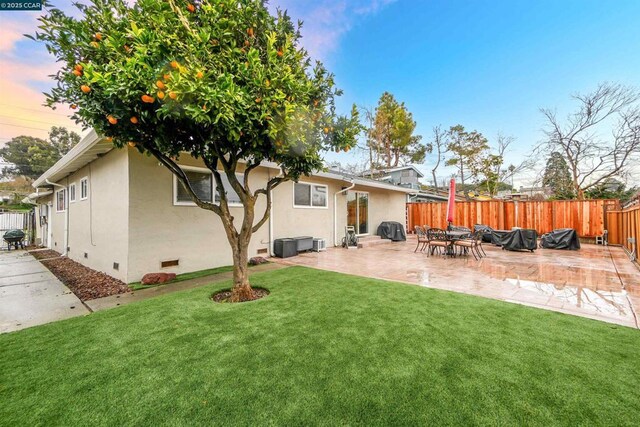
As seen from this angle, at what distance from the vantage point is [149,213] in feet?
18.5

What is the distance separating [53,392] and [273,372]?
1.75 metres

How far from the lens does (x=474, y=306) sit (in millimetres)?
3867

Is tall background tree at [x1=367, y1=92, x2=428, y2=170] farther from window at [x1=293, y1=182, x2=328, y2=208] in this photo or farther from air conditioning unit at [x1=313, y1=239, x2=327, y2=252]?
air conditioning unit at [x1=313, y1=239, x2=327, y2=252]

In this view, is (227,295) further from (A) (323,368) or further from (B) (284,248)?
(B) (284,248)

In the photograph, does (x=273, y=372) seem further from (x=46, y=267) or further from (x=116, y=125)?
(x=46, y=267)

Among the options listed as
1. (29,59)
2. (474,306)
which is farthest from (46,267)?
(474,306)

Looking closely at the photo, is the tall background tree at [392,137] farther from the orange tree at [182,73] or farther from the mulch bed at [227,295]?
the mulch bed at [227,295]

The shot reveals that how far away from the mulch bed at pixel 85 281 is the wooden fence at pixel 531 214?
15245mm

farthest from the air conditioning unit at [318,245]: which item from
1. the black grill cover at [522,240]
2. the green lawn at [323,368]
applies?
the black grill cover at [522,240]

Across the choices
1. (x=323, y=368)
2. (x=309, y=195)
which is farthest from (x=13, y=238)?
(x=323, y=368)

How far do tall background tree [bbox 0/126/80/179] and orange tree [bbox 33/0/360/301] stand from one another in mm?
36263

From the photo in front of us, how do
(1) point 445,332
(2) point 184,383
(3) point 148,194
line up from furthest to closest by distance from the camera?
(3) point 148,194
(1) point 445,332
(2) point 184,383

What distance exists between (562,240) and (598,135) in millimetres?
10156

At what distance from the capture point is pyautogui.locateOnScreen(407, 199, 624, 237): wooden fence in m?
11.2
